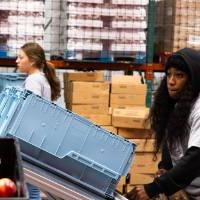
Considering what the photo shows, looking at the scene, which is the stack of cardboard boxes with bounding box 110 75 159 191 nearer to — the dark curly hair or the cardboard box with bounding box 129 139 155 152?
the cardboard box with bounding box 129 139 155 152

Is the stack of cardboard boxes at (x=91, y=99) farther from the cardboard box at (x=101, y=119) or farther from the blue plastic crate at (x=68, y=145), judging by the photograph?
the blue plastic crate at (x=68, y=145)

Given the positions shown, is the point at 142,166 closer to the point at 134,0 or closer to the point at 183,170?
the point at 134,0

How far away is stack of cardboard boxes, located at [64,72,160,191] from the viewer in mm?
5871

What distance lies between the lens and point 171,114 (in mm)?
3154

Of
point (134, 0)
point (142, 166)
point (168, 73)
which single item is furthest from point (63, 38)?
point (168, 73)

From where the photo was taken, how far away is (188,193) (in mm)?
3086

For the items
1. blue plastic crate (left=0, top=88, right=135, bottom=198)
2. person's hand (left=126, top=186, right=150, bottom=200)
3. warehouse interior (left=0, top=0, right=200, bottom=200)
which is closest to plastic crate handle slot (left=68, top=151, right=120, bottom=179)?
blue plastic crate (left=0, top=88, right=135, bottom=198)

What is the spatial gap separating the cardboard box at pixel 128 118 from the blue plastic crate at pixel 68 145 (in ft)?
9.90

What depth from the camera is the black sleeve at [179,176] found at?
9.33 ft

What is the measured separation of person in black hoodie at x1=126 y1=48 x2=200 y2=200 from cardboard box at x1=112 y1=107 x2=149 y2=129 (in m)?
2.44

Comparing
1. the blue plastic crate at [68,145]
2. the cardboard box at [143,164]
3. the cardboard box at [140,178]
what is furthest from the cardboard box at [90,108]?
the blue plastic crate at [68,145]

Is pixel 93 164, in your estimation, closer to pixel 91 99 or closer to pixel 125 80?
pixel 91 99

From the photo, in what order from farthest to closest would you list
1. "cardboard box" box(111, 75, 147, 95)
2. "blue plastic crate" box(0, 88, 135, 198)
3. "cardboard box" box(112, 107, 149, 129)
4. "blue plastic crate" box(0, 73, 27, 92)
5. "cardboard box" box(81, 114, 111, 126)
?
"cardboard box" box(111, 75, 147, 95) < "cardboard box" box(81, 114, 111, 126) < "cardboard box" box(112, 107, 149, 129) < "blue plastic crate" box(0, 73, 27, 92) < "blue plastic crate" box(0, 88, 135, 198)

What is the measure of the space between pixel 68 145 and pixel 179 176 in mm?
640
